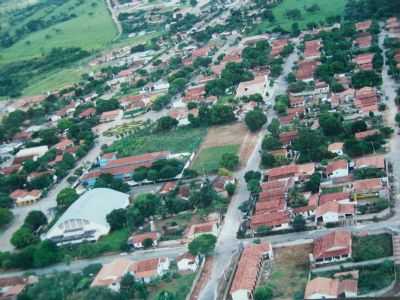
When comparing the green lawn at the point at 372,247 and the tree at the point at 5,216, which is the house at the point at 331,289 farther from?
the tree at the point at 5,216

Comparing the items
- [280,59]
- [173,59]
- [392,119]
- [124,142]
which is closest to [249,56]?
[280,59]

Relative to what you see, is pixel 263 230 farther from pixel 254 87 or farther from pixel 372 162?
pixel 254 87

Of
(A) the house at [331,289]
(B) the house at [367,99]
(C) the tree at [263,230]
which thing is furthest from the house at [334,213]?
(B) the house at [367,99]

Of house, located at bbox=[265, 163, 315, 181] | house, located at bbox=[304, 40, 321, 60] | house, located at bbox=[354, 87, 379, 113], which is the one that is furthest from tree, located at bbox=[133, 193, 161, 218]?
house, located at bbox=[304, 40, 321, 60]

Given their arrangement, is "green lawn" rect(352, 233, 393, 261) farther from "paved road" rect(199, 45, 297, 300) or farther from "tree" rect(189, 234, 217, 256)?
"tree" rect(189, 234, 217, 256)

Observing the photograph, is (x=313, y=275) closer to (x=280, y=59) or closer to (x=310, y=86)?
(x=310, y=86)

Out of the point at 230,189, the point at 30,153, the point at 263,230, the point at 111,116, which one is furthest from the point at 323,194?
the point at 111,116

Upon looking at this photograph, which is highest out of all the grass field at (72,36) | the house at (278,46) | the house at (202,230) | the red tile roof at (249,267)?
the grass field at (72,36)
